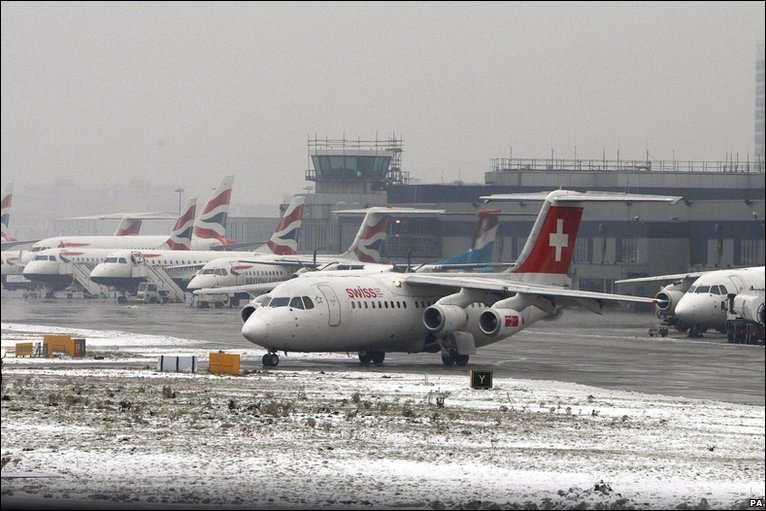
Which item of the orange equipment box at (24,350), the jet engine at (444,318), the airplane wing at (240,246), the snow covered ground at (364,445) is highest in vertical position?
the airplane wing at (240,246)

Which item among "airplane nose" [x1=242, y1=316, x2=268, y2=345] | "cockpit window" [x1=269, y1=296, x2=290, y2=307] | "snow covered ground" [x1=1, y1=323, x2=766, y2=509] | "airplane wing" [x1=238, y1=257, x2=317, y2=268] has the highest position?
"airplane wing" [x1=238, y1=257, x2=317, y2=268]

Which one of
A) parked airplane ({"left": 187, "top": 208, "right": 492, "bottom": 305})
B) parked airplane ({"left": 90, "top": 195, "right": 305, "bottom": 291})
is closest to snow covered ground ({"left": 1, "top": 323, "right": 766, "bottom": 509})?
parked airplane ({"left": 187, "top": 208, "right": 492, "bottom": 305})

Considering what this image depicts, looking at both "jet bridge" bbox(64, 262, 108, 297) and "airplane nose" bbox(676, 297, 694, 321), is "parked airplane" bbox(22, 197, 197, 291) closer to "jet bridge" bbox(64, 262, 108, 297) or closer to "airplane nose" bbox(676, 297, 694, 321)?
"jet bridge" bbox(64, 262, 108, 297)

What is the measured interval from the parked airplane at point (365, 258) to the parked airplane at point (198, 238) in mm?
8912

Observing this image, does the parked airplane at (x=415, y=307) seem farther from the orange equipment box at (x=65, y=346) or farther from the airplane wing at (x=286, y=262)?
the airplane wing at (x=286, y=262)

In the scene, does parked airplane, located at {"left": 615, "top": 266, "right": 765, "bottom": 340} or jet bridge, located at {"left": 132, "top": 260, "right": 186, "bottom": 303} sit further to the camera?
jet bridge, located at {"left": 132, "top": 260, "right": 186, "bottom": 303}

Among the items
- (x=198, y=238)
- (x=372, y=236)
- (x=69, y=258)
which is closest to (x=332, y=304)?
(x=372, y=236)

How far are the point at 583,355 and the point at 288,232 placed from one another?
58239mm

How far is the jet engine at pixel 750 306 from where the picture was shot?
60916mm

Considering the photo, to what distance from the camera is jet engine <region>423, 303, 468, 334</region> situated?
1866 inches

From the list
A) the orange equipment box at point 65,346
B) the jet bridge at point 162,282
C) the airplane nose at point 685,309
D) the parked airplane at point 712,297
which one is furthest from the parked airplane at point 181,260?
the orange equipment box at point 65,346

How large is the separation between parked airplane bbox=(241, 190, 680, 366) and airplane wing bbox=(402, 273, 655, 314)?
38mm

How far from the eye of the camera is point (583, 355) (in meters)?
53.8

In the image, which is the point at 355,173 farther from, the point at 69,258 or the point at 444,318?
the point at 444,318
